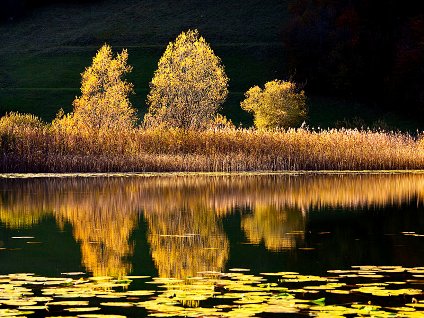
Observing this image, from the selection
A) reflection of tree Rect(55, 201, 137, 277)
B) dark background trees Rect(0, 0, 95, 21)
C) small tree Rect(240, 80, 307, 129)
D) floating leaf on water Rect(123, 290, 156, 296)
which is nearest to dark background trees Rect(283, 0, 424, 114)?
small tree Rect(240, 80, 307, 129)

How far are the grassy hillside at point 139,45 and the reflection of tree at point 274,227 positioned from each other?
49.5 m

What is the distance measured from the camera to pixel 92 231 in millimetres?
20875

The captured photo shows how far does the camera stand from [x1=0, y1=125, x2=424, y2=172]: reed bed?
38.0 metres

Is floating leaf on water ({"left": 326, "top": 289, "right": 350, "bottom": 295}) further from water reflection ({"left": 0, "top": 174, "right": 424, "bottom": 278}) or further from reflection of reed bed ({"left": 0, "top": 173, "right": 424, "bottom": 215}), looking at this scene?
reflection of reed bed ({"left": 0, "top": 173, "right": 424, "bottom": 215})

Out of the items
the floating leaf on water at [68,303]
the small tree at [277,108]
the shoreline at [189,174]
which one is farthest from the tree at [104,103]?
the floating leaf on water at [68,303]

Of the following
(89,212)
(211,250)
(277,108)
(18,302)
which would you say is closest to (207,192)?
(89,212)

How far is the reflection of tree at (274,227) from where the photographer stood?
63.2 ft

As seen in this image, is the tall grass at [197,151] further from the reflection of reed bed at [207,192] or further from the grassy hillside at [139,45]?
the grassy hillside at [139,45]

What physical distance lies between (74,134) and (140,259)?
22786 mm

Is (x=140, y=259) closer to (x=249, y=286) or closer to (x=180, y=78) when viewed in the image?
(x=249, y=286)

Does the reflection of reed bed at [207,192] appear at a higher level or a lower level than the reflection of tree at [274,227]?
higher

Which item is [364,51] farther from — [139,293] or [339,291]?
[139,293]

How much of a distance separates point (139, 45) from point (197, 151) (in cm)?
5284

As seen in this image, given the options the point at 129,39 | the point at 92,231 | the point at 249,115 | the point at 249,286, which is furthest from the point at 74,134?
the point at 129,39
